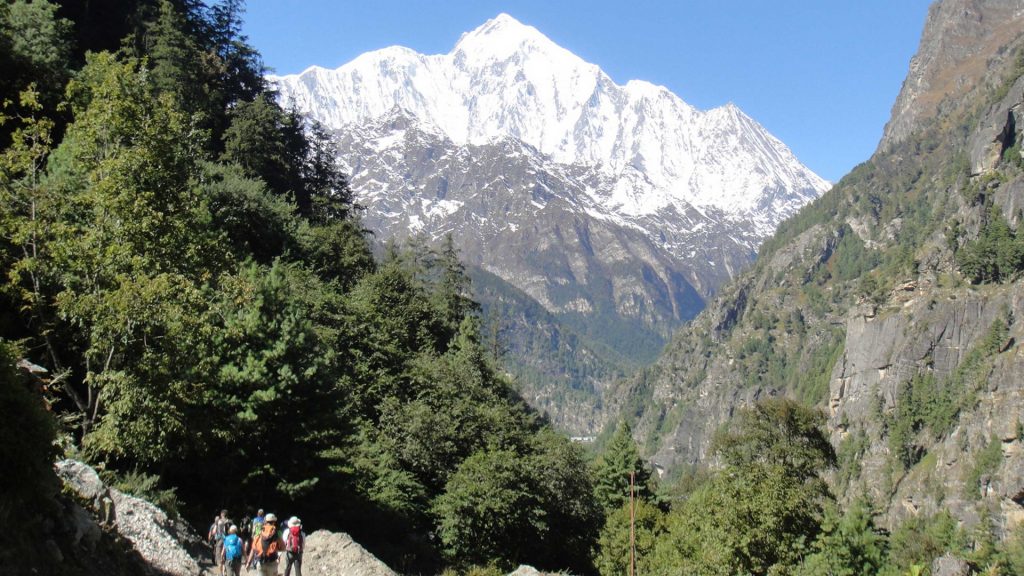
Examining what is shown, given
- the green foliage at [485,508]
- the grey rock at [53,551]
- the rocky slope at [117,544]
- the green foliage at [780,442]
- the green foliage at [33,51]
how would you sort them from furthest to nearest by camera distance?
the green foliage at [780,442]
the green foliage at [485,508]
the green foliage at [33,51]
the rocky slope at [117,544]
the grey rock at [53,551]

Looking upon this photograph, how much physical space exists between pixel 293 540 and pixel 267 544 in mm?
1200

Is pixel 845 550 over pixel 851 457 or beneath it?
beneath

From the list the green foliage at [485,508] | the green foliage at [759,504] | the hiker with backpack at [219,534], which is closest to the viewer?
the hiker with backpack at [219,534]

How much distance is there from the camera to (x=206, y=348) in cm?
2284

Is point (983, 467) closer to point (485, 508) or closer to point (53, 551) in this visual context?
point (485, 508)

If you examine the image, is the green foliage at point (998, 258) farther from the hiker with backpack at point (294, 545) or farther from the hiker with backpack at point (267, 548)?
the hiker with backpack at point (267, 548)

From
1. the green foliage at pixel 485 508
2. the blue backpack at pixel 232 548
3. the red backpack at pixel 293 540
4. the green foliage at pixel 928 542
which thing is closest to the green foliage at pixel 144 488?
the blue backpack at pixel 232 548

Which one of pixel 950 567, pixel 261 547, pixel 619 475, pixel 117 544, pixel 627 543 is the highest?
pixel 950 567

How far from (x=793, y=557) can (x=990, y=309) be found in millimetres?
171578

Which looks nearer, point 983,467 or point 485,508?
point 485,508

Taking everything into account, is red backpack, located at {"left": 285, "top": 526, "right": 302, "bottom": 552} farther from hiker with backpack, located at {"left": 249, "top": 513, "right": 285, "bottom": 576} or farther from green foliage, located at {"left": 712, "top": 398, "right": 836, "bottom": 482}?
green foliage, located at {"left": 712, "top": 398, "right": 836, "bottom": 482}

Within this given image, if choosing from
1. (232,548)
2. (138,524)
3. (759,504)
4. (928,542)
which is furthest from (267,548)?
(928,542)

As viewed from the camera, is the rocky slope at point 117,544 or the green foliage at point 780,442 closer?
the rocky slope at point 117,544

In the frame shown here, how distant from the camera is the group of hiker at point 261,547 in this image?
661 inches
